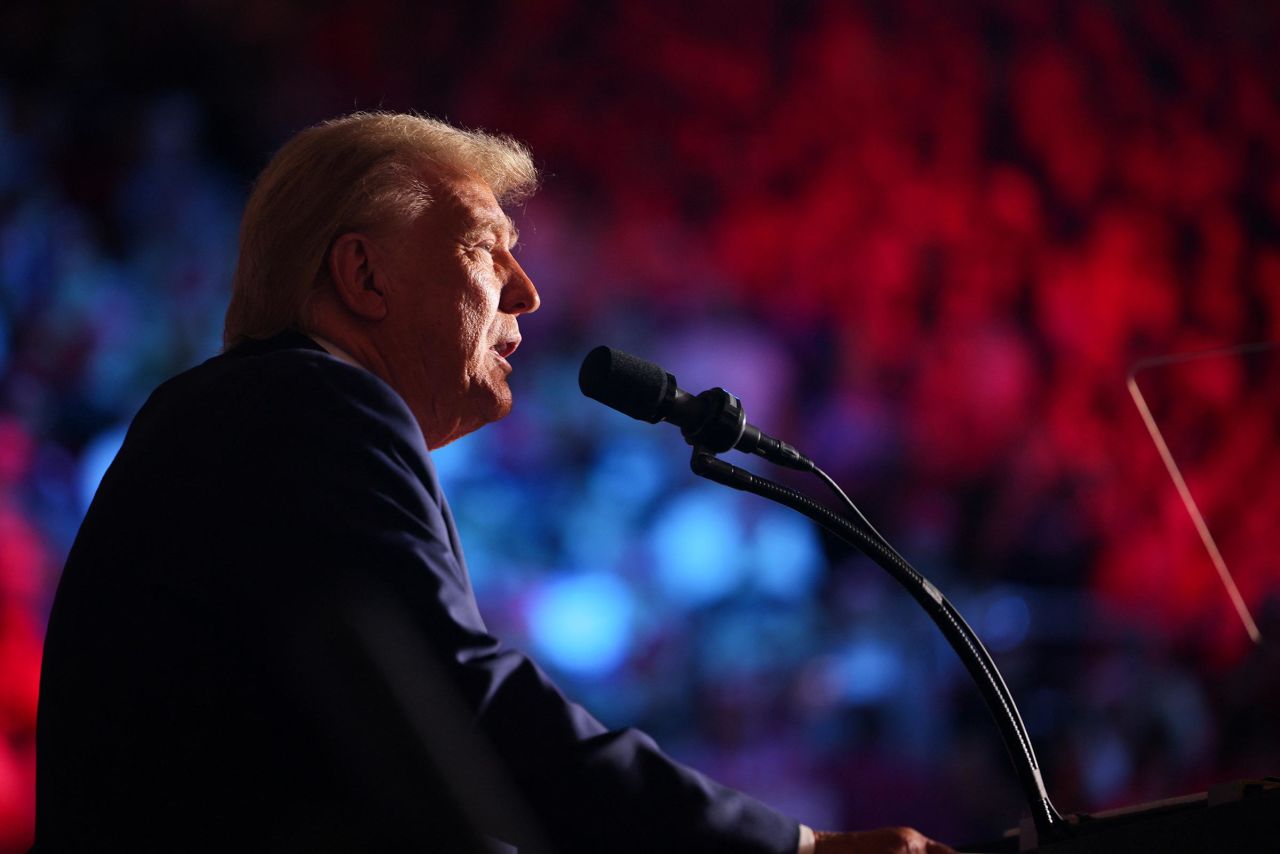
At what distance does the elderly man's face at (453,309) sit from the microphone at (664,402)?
221mm

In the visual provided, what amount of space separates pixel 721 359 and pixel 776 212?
0.49 m

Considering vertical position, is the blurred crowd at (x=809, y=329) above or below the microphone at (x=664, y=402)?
above

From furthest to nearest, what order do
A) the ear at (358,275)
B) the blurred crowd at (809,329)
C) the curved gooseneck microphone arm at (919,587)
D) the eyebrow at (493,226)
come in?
the blurred crowd at (809,329) < the eyebrow at (493,226) < the ear at (358,275) < the curved gooseneck microphone arm at (919,587)

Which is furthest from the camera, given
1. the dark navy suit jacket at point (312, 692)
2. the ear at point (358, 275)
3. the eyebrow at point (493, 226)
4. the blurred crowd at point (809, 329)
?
the blurred crowd at point (809, 329)

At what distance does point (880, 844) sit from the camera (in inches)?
34.8

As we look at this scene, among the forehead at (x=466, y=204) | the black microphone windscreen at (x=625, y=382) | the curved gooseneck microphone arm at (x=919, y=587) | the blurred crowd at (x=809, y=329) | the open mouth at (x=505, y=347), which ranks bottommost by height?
the curved gooseneck microphone arm at (x=919, y=587)

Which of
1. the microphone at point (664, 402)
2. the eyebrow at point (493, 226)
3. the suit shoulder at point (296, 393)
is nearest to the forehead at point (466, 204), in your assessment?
the eyebrow at point (493, 226)

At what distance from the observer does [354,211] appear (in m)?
1.28

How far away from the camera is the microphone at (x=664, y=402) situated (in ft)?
3.74

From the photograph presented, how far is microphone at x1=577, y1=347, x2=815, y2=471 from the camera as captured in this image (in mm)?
1140

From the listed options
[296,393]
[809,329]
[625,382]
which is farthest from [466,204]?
[809,329]

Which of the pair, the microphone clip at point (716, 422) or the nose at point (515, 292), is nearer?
the microphone clip at point (716, 422)

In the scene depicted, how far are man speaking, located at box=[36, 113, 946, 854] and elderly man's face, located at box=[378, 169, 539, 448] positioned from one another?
0.31 metres

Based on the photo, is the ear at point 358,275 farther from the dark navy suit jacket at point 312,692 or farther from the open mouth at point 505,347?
the dark navy suit jacket at point 312,692
